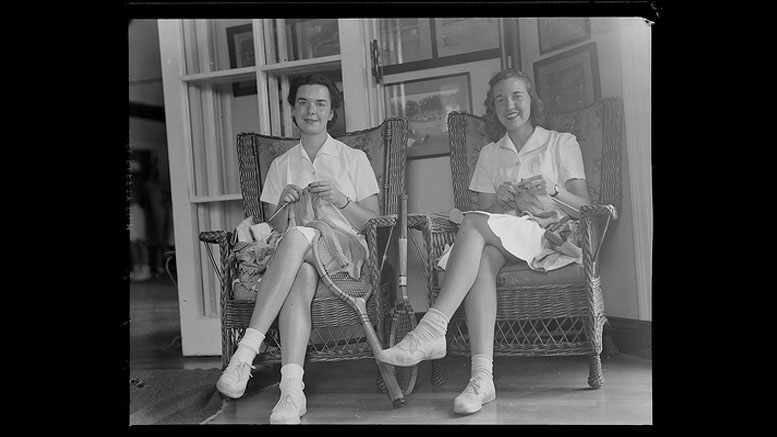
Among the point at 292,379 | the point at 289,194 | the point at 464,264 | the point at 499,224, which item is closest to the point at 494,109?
the point at 499,224

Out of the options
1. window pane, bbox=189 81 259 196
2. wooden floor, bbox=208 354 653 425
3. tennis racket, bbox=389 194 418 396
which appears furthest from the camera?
window pane, bbox=189 81 259 196

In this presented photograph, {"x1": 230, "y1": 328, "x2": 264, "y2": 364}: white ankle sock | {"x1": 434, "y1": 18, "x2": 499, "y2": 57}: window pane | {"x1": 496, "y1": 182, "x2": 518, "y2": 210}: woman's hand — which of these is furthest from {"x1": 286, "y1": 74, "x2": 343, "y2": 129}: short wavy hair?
{"x1": 230, "y1": 328, "x2": 264, "y2": 364}: white ankle sock

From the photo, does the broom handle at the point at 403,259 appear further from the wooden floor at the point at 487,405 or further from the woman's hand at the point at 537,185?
the woman's hand at the point at 537,185

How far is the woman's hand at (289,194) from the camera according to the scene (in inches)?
88.8

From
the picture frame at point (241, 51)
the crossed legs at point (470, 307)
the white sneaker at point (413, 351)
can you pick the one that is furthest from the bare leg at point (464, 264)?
the picture frame at point (241, 51)

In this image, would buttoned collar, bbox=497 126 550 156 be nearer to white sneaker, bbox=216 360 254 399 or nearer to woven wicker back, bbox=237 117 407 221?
woven wicker back, bbox=237 117 407 221

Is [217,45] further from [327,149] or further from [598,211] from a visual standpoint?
[598,211]

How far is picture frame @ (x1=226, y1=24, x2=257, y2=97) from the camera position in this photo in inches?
94.3

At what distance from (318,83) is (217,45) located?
40 cm

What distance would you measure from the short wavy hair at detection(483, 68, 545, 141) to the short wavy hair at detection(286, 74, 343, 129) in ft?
1.73

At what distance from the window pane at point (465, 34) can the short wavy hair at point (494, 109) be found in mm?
103
